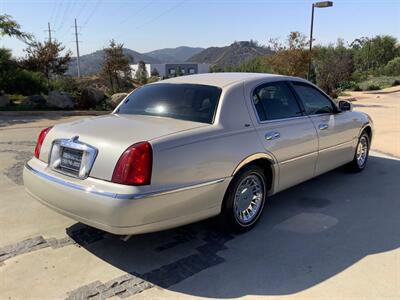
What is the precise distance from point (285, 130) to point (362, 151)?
8.66ft

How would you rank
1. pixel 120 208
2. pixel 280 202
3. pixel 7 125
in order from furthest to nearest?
1. pixel 7 125
2. pixel 280 202
3. pixel 120 208

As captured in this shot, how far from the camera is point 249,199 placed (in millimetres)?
4082

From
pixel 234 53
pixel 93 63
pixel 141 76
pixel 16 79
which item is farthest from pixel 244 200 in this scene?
pixel 234 53

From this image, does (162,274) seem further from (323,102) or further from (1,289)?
(323,102)

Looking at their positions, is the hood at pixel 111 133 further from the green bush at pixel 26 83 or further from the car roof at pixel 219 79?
the green bush at pixel 26 83

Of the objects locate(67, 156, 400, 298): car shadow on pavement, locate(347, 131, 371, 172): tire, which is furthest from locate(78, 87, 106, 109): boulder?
locate(67, 156, 400, 298): car shadow on pavement

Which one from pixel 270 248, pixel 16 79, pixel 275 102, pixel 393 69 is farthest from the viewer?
pixel 393 69

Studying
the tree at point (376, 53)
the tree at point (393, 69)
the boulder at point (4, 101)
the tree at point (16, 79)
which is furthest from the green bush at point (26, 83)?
the tree at point (376, 53)

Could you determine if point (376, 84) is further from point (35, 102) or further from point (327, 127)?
point (327, 127)

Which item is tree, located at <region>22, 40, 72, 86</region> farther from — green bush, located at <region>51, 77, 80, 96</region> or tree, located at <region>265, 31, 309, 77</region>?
tree, located at <region>265, 31, 309, 77</region>

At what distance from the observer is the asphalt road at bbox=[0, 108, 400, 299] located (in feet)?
9.90

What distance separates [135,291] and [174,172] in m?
0.97

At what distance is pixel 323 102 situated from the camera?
5.29 m

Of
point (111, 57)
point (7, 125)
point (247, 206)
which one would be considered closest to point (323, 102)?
point (247, 206)
